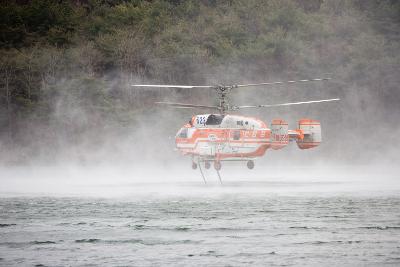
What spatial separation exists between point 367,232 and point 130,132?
4571 cm

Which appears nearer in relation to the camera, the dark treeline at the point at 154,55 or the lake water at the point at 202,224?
the lake water at the point at 202,224

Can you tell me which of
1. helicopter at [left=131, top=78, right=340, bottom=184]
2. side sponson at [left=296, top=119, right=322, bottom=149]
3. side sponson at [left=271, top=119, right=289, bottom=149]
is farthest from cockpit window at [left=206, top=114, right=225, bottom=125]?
side sponson at [left=296, top=119, right=322, bottom=149]

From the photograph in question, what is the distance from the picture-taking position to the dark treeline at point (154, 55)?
2643 inches

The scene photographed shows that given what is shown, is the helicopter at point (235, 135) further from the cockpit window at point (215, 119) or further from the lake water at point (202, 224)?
the lake water at point (202, 224)

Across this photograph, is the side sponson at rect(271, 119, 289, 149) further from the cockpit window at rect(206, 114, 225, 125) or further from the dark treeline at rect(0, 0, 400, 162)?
the dark treeline at rect(0, 0, 400, 162)

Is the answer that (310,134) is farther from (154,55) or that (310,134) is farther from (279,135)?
(154,55)

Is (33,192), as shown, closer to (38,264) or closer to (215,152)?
(215,152)

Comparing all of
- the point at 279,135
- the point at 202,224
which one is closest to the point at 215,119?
the point at 279,135

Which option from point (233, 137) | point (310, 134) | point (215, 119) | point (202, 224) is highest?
point (215, 119)

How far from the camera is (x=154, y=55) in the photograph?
7600 cm

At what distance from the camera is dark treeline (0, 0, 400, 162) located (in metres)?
67.1

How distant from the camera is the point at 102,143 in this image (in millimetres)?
66938

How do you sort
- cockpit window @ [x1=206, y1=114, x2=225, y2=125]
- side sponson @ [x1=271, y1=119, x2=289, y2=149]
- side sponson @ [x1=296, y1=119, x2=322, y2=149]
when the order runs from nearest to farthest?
side sponson @ [x1=271, y1=119, x2=289, y2=149], cockpit window @ [x1=206, y1=114, x2=225, y2=125], side sponson @ [x1=296, y1=119, x2=322, y2=149]

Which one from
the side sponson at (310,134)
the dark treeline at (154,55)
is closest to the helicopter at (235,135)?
the side sponson at (310,134)
